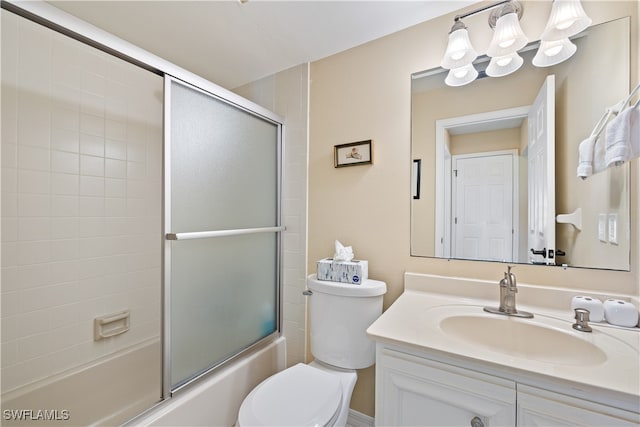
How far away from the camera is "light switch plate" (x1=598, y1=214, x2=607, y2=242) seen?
100 cm

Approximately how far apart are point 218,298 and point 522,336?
1.33m

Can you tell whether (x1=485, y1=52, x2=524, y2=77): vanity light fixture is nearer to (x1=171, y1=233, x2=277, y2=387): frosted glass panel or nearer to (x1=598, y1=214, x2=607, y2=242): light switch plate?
(x1=598, y1=214, x2=607, y2=242): light switch plate

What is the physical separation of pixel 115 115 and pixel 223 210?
956 mm

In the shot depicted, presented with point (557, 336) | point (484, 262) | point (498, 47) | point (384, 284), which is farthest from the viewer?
point (384, 284)

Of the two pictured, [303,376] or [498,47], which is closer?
[498,47]

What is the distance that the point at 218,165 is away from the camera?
1405 millimetres

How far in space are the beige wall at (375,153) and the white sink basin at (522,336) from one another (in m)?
0.23

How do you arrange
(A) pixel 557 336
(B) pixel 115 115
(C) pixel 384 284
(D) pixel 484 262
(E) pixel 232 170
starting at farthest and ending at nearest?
1. (B) pixel 115 115
2. (E) pixel 232 170
3. (C) pixel 384 284
4. (D) pixel 484 262
5. (A) pixel 557 336

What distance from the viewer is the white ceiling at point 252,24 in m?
1.29

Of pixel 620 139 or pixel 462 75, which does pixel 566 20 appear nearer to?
pixel 462 75

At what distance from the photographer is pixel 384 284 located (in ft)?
4.42

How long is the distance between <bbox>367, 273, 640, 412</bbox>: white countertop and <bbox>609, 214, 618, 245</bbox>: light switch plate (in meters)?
0.23

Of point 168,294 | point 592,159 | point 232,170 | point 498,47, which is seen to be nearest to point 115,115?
point 232,170

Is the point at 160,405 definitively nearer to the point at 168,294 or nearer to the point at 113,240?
the point at 168,294
